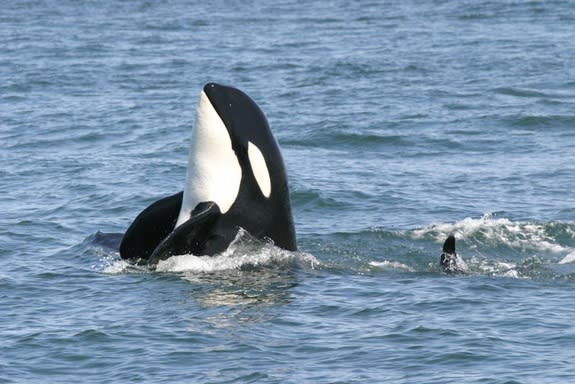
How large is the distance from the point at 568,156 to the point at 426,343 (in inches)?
479

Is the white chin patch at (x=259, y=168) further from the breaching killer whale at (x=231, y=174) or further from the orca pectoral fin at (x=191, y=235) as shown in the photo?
the orca pectoral fin at (x=191, y=235)

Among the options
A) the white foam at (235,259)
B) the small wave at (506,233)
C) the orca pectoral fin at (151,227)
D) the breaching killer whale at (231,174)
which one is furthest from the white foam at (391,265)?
the orca pectoral fin at (151,227)

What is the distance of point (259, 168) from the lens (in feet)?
51.1

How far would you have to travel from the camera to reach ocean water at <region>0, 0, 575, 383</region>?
12.9 m

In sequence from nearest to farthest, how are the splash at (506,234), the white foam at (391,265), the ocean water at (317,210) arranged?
the ocean water at (317,210), the white foam at (391,265), the splash at (506,234)

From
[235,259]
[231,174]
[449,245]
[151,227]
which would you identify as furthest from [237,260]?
[449,245]

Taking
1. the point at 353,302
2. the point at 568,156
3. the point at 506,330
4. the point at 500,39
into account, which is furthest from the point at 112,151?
the point at 500,39

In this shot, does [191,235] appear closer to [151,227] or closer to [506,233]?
[151,227]

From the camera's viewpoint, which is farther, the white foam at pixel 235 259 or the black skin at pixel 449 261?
the black skin at pixel 449 261

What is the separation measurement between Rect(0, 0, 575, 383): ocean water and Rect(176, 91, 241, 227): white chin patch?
59 cm

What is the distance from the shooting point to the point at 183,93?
32.9 meters

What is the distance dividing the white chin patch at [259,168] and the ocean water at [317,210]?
2.10ft

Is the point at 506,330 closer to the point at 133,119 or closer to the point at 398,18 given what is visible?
the point at 133,119

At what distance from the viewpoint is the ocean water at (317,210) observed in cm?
1290
